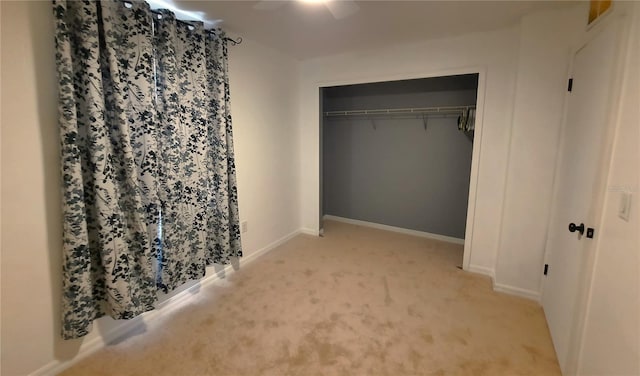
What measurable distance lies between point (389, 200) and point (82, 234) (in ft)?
11.3

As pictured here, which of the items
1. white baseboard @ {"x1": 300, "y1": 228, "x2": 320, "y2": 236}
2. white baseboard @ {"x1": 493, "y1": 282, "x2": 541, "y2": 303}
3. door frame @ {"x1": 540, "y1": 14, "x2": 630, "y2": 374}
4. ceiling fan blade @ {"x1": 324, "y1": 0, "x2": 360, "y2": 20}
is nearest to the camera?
door frame @ {"x1": 540, "y1": 14, "x2": 630, "y2": 374}

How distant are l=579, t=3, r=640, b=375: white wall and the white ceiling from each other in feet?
3.23

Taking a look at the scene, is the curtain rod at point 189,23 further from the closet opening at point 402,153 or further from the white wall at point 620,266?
the white wall at point 620,266

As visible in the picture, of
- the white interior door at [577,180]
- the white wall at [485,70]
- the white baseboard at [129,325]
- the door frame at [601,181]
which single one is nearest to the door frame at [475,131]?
the white wall at [485,70]

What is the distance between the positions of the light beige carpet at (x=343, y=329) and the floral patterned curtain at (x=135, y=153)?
0.32m

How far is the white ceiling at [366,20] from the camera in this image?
2111 mm

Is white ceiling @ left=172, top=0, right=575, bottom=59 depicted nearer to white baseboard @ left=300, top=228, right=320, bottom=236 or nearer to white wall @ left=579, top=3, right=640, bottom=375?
white wall @ left=579, top=3, right=640, bottom=375

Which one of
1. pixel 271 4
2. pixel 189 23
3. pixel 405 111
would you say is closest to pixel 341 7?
pixel 271 4

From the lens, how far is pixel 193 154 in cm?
233

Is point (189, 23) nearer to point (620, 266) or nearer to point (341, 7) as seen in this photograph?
point (341, 7)

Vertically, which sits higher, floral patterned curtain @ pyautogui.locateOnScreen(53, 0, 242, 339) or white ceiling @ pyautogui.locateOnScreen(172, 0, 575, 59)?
white ceiling @ pyautogui.locateOnScreen(172, 0, 575, 59)

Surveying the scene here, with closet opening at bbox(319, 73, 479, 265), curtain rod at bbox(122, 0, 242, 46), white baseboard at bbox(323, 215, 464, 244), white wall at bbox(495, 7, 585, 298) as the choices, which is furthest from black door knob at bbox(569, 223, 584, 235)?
curtain rod at bbox(122, 0, 242, 46)

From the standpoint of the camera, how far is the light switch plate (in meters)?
1.15

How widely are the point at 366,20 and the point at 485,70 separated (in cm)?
121
